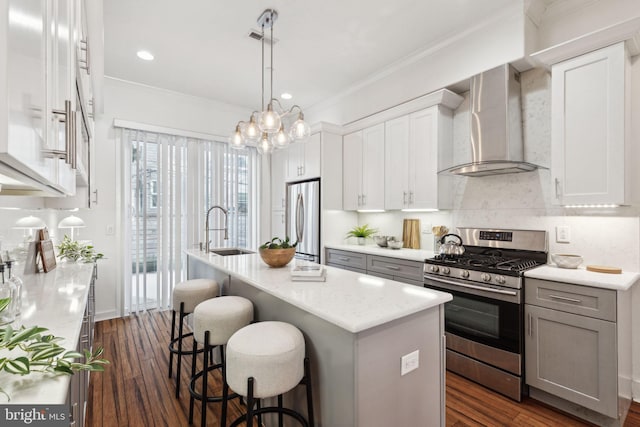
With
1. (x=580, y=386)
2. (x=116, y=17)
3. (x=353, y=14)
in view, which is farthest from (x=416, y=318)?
(x=116, y=17)

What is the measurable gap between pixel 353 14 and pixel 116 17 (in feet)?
6.89

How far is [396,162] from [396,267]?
4.04 feet

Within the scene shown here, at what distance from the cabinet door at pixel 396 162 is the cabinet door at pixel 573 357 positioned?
170 cm

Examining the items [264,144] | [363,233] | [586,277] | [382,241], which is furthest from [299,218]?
[586,277]

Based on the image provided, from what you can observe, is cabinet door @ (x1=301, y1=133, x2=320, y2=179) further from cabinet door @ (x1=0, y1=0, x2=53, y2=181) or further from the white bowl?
cabinet door @ (x1=0, y1=0, x2=53, y2=181)

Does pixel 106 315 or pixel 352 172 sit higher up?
pixel 352 172

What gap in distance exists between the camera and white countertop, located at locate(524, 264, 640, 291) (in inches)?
75.8

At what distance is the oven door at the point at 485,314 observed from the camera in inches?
89.0

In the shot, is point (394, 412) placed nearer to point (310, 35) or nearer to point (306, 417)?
point (306, 417)

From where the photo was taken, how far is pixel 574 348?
80.6 inches

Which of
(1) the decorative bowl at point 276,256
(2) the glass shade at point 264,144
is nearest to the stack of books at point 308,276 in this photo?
(1) the decorative bowl at point 276,256

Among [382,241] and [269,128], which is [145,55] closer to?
[269,128]

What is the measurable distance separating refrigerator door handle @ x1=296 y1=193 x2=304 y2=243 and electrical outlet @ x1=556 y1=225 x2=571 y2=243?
9.51 feet

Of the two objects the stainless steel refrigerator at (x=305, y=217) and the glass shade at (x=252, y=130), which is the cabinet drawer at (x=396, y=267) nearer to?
the stainless steel refrigerator at (x=305, y=217)
